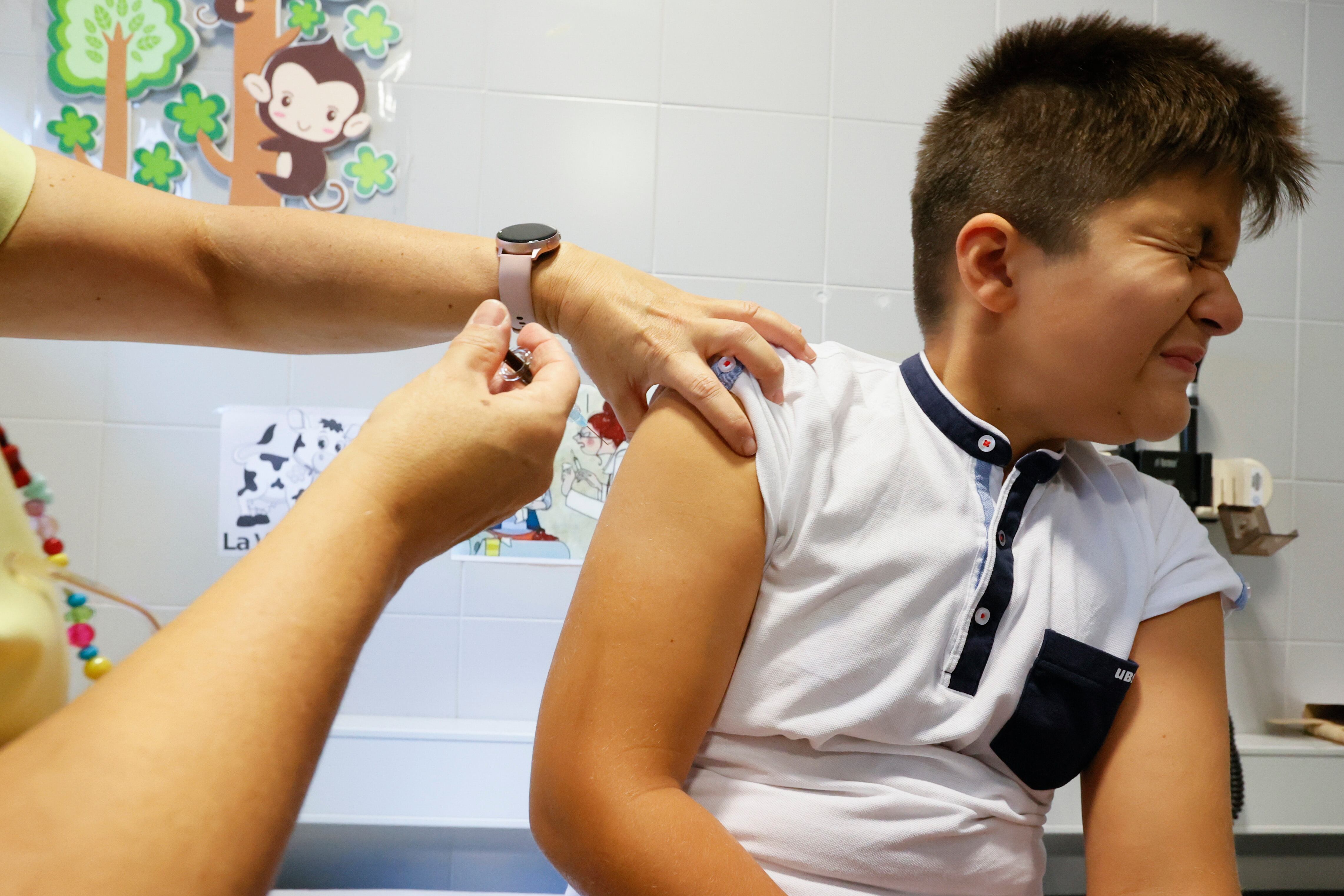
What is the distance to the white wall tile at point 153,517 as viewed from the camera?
1.98 m

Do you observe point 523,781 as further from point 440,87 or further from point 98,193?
point 440,87

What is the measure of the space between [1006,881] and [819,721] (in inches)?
9.6

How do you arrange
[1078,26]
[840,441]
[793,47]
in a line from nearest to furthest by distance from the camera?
1. [840,441]
2. [1078,26]
3. [793,47]

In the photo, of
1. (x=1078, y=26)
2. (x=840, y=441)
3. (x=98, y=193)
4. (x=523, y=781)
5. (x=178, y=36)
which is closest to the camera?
(x=98, y=193)

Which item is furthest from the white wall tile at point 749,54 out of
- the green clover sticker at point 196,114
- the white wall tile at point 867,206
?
the green clover sticker at point 196,114

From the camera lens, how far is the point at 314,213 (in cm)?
95

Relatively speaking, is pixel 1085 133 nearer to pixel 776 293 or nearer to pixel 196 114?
Answer: pixel 776 293

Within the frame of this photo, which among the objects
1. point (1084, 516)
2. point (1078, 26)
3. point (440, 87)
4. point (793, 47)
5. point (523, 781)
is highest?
point (793, 47)

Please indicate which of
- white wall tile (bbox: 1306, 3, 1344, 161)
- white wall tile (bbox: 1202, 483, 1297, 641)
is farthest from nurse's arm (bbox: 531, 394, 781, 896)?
white wall tile (bbox: 1306, 3, 1344, 161)

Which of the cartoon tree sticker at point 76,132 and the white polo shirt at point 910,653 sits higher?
the cartoon tree sticker at point 76,132

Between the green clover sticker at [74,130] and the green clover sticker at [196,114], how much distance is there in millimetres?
161

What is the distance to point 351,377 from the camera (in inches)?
80.1

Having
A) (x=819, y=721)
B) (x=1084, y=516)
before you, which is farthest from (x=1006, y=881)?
(x=1084, y=516)

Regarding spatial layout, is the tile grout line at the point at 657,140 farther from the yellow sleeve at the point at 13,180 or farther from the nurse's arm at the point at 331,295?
the yellow sleeve at the point at 13,180
